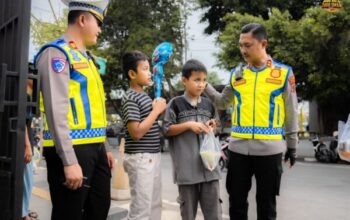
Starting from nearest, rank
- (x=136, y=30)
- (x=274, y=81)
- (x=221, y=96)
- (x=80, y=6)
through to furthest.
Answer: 1. (x=80, y=6)
2. (x=274, y=81)
3. (x=221, y=96)
4. (x=136, y=30)

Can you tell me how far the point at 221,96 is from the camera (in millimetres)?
3398

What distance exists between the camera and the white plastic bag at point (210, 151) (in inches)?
120

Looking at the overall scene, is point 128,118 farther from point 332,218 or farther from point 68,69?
point 332,218

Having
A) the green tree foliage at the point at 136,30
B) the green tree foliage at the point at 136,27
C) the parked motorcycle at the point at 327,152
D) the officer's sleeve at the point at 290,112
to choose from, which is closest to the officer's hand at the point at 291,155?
the officer's sleeve at the point at 290,112

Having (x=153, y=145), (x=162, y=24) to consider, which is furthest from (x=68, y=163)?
(x=162, y=24)

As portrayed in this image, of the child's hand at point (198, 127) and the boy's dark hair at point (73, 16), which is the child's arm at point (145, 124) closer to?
the child's hand at point (198, 127)

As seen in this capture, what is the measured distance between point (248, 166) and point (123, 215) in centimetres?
207

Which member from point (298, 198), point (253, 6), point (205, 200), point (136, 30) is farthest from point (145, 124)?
point (136, 30)

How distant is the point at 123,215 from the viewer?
4703 millimetres

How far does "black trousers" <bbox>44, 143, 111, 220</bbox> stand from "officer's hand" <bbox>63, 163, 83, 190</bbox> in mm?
85

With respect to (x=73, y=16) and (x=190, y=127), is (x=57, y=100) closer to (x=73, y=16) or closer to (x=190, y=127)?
(x=73, y=16)

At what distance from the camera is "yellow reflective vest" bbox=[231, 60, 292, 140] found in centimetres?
304

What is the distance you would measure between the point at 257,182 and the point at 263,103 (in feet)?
1.90

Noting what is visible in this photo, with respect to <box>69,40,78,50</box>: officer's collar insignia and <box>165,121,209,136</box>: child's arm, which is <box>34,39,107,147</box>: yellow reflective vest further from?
<box>165,121,209,136</box>: child's arm
